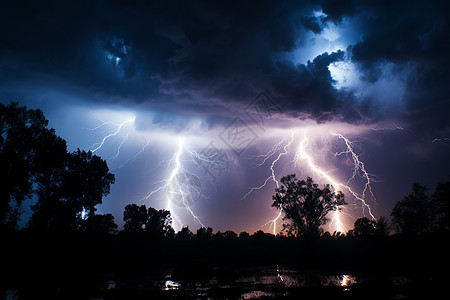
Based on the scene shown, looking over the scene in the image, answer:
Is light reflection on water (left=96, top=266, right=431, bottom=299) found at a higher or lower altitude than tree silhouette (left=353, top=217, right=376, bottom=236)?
lower

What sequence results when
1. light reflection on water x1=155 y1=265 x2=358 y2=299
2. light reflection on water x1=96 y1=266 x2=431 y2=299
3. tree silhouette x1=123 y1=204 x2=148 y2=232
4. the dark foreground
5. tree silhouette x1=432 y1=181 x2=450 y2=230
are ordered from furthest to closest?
1. tree silhouette x1=123 y1=204 x2=148 y2=232
2. tree silhouette x1=432 y1=181 x2=450 y2=230
3. light reflection on water x1=155 y1=265 x2=358 y2=299
4. the dark foreground
5. light reflection on water x1=96 y1=266 x2=431 y2=299

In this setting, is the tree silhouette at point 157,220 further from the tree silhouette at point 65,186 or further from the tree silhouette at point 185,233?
the tree silhouette at point 65,186

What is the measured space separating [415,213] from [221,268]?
150 feet

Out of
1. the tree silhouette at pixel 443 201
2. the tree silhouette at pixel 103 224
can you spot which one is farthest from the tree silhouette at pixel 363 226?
the tree silhouette at pixel 103 224

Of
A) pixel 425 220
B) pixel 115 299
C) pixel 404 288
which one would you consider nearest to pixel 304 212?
pixel 425 220

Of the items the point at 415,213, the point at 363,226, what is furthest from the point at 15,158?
the point at 363,226

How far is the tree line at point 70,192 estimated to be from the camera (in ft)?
83.1

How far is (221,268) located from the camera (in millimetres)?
31172

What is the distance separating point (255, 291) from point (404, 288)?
26.7ft

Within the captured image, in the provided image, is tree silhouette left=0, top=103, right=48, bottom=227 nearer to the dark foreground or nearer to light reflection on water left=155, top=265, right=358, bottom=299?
the dark foreground

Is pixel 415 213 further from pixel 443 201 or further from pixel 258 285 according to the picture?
pixel 258 285

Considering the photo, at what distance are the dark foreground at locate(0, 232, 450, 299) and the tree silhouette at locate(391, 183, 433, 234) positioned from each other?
18210mm

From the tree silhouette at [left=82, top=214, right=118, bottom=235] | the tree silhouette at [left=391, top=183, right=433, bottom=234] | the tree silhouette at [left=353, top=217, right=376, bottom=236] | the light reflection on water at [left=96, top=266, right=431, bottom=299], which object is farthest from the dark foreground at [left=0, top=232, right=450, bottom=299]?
the tree silhouette at [left=353, top=217, right=376, bottom=236]

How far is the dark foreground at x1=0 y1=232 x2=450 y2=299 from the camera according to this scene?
1391 cm
